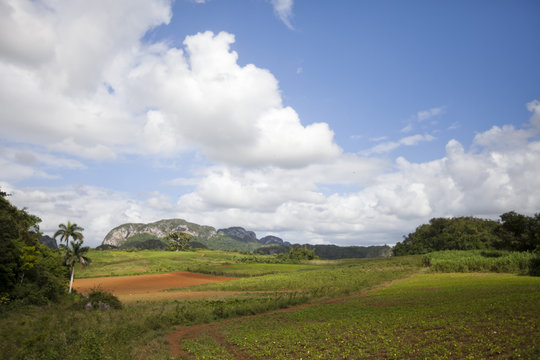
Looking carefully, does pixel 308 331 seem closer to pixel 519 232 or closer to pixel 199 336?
pixel 199 336

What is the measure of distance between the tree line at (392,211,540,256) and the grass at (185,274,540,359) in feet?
252

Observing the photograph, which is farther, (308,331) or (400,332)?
(308,331)

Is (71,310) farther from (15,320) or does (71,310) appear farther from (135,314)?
(135,314)

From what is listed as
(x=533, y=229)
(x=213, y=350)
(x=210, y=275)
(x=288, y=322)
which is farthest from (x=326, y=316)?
(x=533, y=229)

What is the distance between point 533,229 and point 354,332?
10840 centimetres

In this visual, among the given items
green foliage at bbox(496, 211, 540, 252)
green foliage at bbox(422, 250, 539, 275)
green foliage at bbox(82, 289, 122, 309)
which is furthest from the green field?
green foliage at bbox(496, 211, 540, 252)

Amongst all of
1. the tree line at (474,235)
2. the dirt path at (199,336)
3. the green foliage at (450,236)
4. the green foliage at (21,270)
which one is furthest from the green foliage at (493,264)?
the green foliage at (21,270)

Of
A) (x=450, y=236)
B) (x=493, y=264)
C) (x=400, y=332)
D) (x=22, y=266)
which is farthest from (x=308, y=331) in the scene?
(x=450, y=236)

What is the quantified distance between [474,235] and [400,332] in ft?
481

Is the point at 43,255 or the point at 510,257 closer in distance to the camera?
the point at 43,255

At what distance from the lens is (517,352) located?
14734 mm

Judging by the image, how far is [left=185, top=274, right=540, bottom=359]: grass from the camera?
16.7m

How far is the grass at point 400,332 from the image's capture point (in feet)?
54.6

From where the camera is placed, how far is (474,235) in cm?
14062
